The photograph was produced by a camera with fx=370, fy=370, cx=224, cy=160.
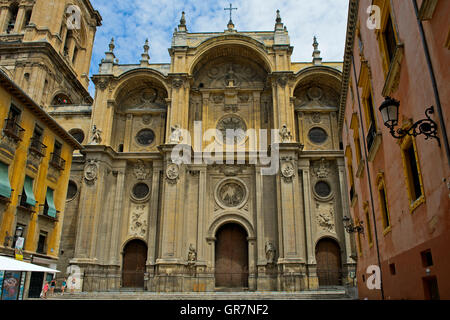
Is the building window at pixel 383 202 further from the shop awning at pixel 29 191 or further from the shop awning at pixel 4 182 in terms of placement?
the shop awning at pixel 29 191

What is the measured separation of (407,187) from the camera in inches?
333


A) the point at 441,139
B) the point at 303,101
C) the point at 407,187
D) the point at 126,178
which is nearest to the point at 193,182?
the point at 126,178

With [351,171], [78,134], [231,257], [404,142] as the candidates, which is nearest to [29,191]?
[78,134]

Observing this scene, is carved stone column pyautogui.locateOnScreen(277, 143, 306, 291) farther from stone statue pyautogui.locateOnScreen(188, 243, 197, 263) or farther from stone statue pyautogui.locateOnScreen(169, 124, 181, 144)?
stone statue pyautogui.locateOnScreen(169, 124, 181, 144)

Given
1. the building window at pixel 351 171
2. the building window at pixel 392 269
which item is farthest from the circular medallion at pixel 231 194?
the building window at pixel 392 269

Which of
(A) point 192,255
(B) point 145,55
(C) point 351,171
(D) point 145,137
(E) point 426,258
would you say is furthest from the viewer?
(B) point 145,55

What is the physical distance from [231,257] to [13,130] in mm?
15947

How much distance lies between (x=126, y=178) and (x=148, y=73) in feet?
28.2

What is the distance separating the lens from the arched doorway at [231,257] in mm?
25469

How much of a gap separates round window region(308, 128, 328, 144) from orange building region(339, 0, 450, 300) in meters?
15.1

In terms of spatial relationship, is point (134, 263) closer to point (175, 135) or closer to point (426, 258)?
point (175, 135)

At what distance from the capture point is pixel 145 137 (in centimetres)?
3000

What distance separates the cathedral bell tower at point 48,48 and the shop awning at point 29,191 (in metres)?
13.6
